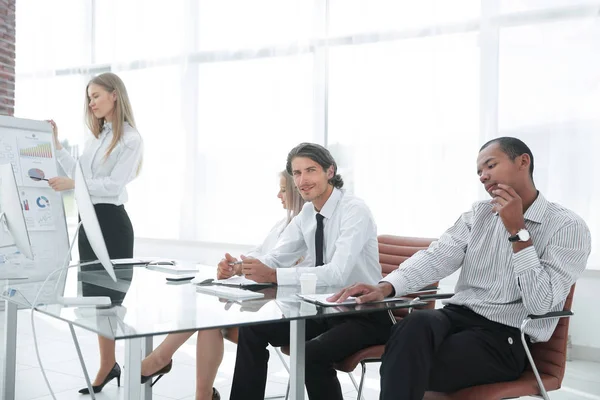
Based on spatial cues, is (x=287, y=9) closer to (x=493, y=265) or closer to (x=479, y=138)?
(x=479, y=138)

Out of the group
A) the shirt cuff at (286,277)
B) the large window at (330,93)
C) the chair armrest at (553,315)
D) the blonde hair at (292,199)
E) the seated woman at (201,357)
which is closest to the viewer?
the chair armrest at (553,315)

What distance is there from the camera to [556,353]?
2096mm

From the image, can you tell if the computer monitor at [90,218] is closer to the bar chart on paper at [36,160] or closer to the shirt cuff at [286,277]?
the shirt cuff at [286,277]

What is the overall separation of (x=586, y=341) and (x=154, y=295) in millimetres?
3260

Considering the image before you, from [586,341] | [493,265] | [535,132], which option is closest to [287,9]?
[535,132]

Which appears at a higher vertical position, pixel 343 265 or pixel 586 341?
pixel 343 265

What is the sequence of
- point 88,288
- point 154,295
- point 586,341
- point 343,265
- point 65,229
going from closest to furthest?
point 154,295 < point 88,288 < point 343,265 < point 65,229 < point 586,341

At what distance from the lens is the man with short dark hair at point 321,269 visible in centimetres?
239

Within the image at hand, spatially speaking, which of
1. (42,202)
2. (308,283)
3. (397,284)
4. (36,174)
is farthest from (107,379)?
(397,284)

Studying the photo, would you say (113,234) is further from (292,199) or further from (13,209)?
(13,209)

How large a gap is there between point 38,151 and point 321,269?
1.69m

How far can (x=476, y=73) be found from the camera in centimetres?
465

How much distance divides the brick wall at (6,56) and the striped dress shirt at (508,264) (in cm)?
469

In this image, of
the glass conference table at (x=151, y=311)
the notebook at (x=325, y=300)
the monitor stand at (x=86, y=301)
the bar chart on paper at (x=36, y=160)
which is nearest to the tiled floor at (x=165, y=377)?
the glass conference table at (x=151, y=311)
